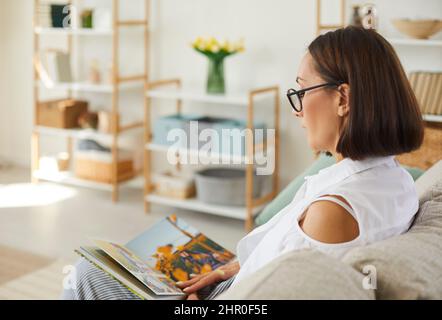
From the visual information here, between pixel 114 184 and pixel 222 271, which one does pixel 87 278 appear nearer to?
pixel 222 271

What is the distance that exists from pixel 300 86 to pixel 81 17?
3279 millimetres

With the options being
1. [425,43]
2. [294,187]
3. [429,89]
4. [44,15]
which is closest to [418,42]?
[425,43]

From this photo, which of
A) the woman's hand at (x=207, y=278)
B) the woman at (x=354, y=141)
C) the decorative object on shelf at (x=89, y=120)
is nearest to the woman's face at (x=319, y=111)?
the woman at (x=354, y=141)

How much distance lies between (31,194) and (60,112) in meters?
0.56

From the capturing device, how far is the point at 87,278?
5.22ft

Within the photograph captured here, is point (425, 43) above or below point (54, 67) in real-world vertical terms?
above

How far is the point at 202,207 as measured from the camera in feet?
12.6

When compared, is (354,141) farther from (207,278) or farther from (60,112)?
(60,112)

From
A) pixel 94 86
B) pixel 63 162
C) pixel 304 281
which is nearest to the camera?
pixel 304 281

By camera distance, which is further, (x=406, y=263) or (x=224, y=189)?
(x=224, y=189)

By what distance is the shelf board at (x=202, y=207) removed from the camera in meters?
3.72

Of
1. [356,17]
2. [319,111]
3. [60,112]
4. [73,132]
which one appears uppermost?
[356,17]

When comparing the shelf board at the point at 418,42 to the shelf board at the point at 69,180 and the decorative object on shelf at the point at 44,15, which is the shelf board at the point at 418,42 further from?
the decorative object on shelf at the point at 44,15

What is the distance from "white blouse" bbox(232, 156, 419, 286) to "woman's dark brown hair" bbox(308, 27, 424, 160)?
0.04 metres
